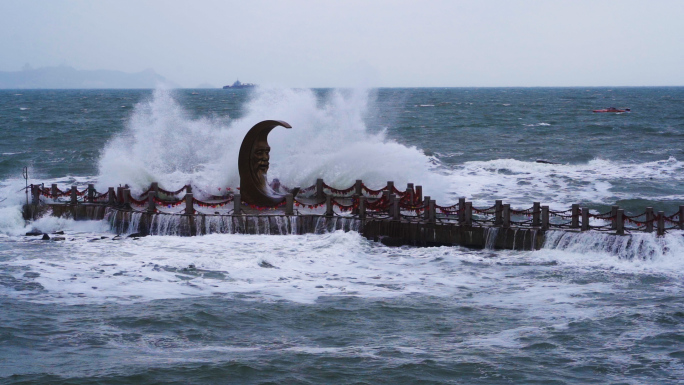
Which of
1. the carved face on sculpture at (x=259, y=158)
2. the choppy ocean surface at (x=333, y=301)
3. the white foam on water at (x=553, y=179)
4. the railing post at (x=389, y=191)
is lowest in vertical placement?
the choppy ocean surface at (x=333, y=301)

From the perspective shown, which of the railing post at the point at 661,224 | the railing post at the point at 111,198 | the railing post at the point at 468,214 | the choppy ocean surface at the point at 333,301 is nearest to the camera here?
the choppy ocean surface at the point at 333,301

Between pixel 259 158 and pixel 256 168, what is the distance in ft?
1.21

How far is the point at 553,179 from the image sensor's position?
41750 mm

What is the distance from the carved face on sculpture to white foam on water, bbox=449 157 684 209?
1051cm

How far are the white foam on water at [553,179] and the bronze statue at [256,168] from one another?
10.5 m

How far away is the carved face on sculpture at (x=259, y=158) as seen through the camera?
27.8 meters

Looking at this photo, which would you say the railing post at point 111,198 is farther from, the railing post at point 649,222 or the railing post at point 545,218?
the railing post at point 649,222

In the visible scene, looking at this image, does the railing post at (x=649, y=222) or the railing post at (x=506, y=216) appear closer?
the railing post at (x=649, y=222)

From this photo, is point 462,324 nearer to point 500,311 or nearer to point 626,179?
point 500,311

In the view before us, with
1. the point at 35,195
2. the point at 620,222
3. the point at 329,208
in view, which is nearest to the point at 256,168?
the point at 329,208

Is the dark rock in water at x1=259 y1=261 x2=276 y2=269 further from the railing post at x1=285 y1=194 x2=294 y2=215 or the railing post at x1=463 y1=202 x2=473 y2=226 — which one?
the railing post at x1=463 y1=202 x2=473 y2=226

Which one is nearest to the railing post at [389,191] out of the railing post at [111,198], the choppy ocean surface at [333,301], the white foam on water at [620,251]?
the choppy ocean surface at [333,301]

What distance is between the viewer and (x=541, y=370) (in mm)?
14312

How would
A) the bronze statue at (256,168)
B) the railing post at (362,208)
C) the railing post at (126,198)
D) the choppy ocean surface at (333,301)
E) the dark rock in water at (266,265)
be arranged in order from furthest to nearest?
the railing post at (126,198), the bronze statue at (256,168), the railing post at (362,208), the dark rock in water at (266,265), the choppy ocean surface at (333,301)
